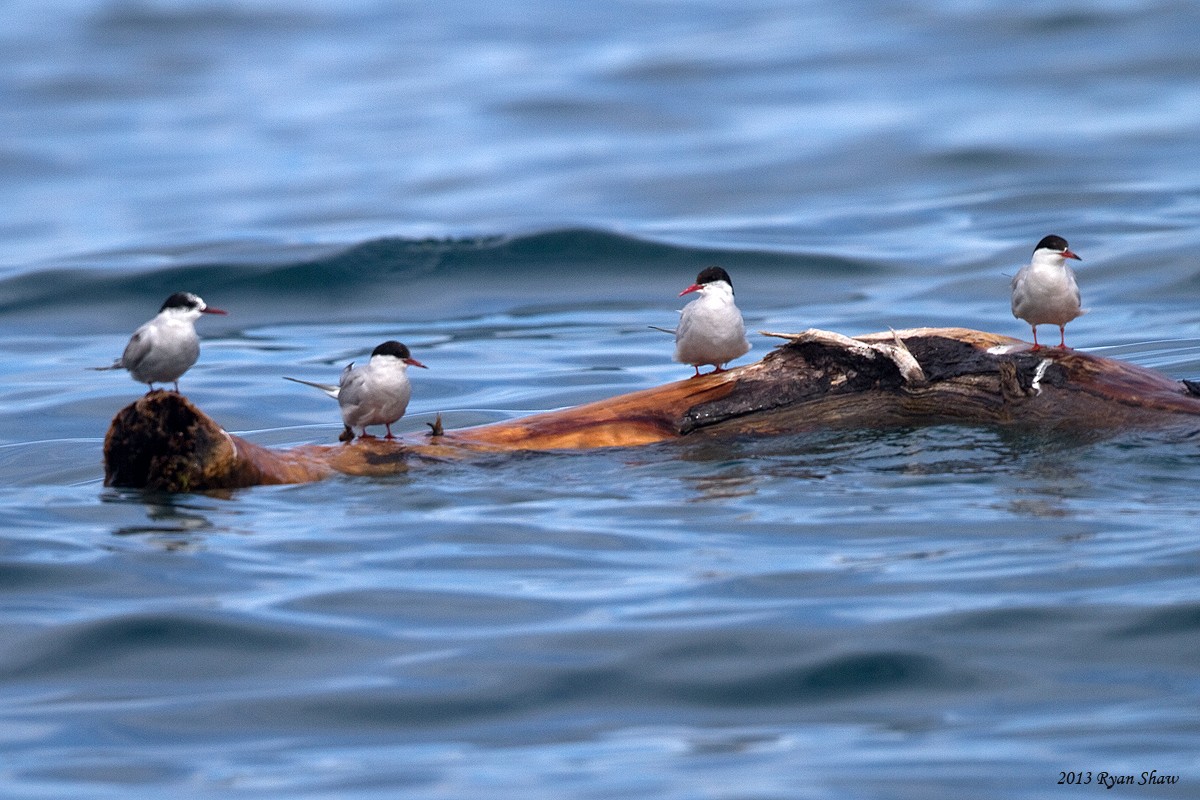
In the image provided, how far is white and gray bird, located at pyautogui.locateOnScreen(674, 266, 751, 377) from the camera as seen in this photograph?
8953mm

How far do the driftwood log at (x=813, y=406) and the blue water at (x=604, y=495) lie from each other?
0.12 m

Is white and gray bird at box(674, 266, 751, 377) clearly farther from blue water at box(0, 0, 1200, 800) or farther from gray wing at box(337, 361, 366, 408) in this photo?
gray wing at box(337, 361, 366, 408)

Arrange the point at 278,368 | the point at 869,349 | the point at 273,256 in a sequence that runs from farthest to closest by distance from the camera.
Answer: the point at 273,256 < the point at 278,368 < the point at 869,349

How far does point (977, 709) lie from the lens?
6.25 metres

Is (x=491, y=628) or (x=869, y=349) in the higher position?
(x=869, y=349)

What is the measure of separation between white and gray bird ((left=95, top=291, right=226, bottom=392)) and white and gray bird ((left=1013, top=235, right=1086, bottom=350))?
4325 mm

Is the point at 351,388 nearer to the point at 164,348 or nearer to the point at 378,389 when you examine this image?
the point at 378,389

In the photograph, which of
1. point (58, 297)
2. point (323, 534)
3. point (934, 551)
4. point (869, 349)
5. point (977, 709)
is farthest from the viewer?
point (58, 297)

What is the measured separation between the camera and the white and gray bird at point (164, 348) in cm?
823

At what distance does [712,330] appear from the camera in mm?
8953

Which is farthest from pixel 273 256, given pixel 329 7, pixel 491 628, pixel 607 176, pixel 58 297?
pixel 329 7

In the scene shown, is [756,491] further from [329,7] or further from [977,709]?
[329,7]

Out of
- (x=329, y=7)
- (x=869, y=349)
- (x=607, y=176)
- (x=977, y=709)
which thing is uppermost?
(x=329, y=7)

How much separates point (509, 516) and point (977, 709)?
9.55 feet
